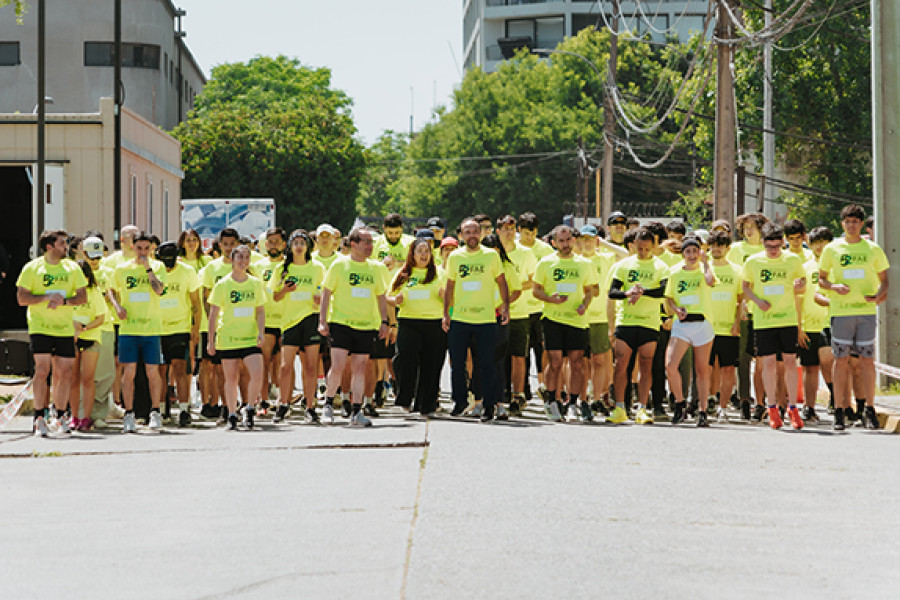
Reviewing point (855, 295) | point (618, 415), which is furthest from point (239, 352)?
point (855, 295)

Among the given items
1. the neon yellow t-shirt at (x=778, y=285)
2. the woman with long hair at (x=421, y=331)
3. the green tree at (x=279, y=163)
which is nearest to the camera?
the neon yellow t-shirt at (x=778, y=285)

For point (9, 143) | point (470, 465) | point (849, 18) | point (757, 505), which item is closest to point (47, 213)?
point (9, 143)

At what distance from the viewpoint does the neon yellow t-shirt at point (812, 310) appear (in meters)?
14.9

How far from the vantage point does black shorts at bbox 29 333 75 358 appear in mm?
13867

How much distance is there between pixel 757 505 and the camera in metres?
9.23

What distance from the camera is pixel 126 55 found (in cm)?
7088

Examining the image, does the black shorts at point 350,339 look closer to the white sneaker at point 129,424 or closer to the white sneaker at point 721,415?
the white sneaker at point 129,424

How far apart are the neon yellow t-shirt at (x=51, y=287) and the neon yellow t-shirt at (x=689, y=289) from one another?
5.47 m

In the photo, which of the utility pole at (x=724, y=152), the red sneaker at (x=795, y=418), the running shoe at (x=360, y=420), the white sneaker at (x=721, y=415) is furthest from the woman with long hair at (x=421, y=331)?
the utility pole at (x=724, y=152)

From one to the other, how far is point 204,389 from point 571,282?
3934mm

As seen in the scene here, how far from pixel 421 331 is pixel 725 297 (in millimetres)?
3005

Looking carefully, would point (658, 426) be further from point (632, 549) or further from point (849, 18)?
point (849, 18)

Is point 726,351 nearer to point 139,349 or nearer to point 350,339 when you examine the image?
point 350,339

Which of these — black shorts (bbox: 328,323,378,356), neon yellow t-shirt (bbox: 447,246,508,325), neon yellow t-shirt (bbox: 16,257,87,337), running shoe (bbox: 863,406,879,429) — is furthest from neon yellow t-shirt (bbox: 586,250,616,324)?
neon yellow t-shirt (bbox: 16,257,87,337)
